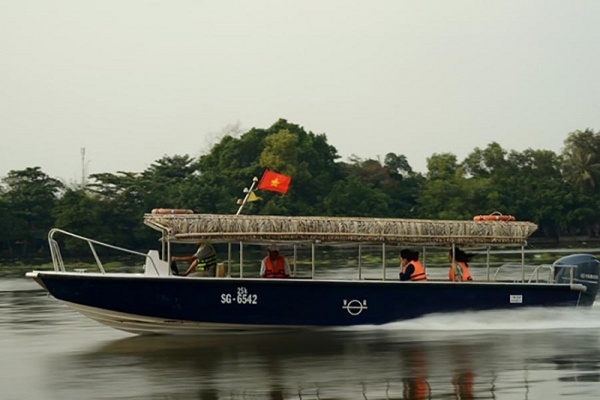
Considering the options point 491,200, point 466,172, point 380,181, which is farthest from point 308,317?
point 466,172

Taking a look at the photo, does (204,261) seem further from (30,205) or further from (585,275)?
(30,205)

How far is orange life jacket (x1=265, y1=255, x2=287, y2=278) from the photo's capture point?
59.3 ft

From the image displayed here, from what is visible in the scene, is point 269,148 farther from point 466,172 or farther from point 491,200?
point 466,172

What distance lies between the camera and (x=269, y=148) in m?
82.0

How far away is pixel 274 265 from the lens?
1816 cm

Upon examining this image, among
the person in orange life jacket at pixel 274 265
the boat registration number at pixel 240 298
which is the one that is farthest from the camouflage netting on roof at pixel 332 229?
the boat registration number at pixel 240 298

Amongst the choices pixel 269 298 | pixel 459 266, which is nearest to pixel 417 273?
pixel 459 266

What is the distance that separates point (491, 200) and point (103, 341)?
235ft

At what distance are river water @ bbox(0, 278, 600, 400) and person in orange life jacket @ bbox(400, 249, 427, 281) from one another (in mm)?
725

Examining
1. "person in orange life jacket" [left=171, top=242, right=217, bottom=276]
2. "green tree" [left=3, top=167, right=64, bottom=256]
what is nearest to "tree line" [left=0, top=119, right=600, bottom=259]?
"green tree" [left=3, top=167, right=64, bottom=256]

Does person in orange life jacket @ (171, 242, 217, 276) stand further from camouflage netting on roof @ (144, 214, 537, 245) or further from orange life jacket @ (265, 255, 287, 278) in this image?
orange life jacket @ (265, 255, 287, 278)

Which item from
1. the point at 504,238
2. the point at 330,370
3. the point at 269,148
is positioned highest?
the point at 269,148

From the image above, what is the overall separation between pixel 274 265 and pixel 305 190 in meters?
63.7

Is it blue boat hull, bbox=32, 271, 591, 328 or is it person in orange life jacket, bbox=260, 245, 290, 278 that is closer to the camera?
blue boat hull, bbox=32, 271, 591, 328
